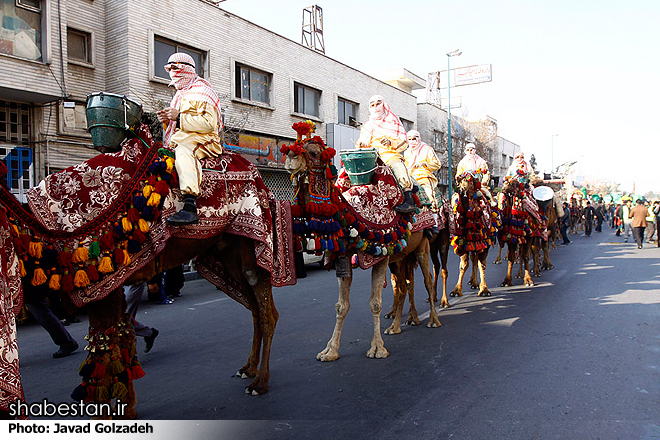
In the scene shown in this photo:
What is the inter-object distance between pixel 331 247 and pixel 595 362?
125 inches

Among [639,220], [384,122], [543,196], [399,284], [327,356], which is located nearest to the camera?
[327,356]

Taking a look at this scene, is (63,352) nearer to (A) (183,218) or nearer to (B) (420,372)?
(A) (183,218)

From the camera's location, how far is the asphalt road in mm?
3957

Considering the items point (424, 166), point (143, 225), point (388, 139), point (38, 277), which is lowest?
point (38, 277)

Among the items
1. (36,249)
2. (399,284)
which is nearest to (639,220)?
(399,284)

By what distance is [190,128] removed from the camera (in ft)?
13.5

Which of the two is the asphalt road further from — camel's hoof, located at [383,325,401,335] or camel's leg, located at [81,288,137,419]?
camel's leg, located at [81,288,137,419]

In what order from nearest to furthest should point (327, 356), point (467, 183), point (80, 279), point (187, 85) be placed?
point (80, 279), point (187, 85), point (327, 356), point (467, 183)

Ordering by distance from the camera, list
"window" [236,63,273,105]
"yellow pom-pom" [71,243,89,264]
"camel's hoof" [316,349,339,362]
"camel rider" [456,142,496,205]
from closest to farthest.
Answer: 1. "yellow pom-pom" [71,243,89,264]
2. "camel's hoof" [316,349,339,362]
3. "camel rider" [456,142,496,205]
4. "window" [236,63,273,105]

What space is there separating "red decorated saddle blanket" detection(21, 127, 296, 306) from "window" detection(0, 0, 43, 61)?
11463mm

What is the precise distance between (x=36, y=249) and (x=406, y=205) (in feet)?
14.0

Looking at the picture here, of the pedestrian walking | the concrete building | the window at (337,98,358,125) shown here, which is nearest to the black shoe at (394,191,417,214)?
the concrete building

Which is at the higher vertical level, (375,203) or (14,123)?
(14,123)

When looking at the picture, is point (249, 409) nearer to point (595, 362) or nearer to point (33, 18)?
point (595, 362)
